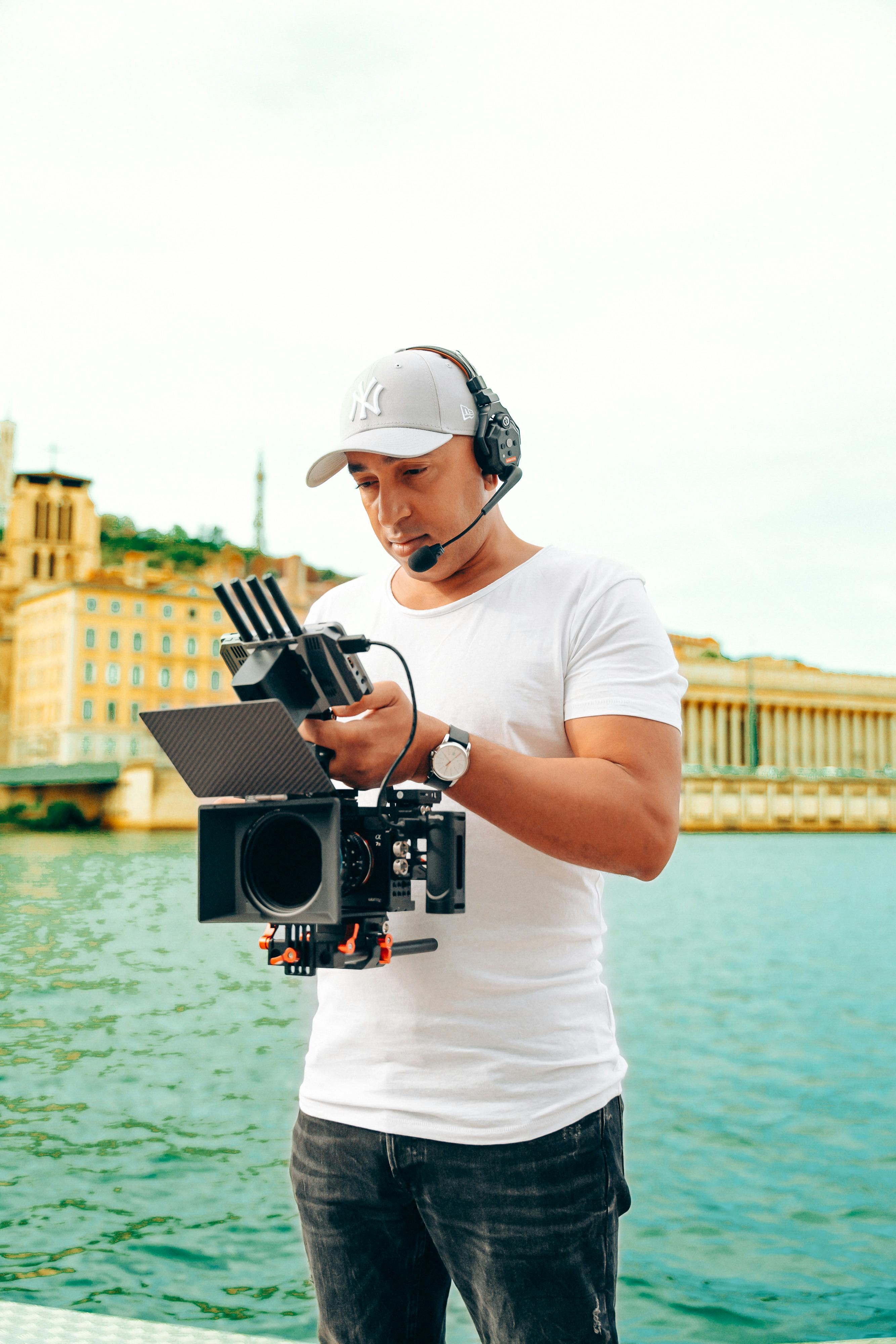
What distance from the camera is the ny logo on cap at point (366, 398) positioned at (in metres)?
1.64

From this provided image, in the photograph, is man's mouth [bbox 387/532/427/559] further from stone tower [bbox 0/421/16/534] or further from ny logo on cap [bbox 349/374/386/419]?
stone tower [bbox 0/421/16/534]

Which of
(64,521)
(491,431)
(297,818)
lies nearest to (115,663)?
(64,521)

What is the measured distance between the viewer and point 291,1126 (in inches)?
443

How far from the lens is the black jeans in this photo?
4.62 ft

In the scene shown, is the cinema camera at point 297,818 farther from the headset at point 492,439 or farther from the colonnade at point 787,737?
the colonnade at point 787,737

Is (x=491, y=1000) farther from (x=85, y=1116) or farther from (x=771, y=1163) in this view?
(x=85, y=1116)

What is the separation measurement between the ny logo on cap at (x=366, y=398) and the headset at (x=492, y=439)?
0.09 metres

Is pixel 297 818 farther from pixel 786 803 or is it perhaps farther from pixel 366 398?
pixel 786 803

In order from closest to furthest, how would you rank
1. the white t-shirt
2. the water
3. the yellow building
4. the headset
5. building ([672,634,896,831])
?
the white t-shirt
the headset
the water
the yellow building
building ([672,634,896,831])

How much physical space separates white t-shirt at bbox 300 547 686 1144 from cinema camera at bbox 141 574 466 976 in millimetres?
118

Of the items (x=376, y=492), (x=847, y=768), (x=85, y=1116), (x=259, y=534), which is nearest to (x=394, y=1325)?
(x=376, y=492)

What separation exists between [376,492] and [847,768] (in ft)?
280

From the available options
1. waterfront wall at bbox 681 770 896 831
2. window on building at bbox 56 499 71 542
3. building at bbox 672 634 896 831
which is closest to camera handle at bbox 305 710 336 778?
building at bbox 672 634 896 831

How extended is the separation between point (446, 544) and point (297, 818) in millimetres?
495
